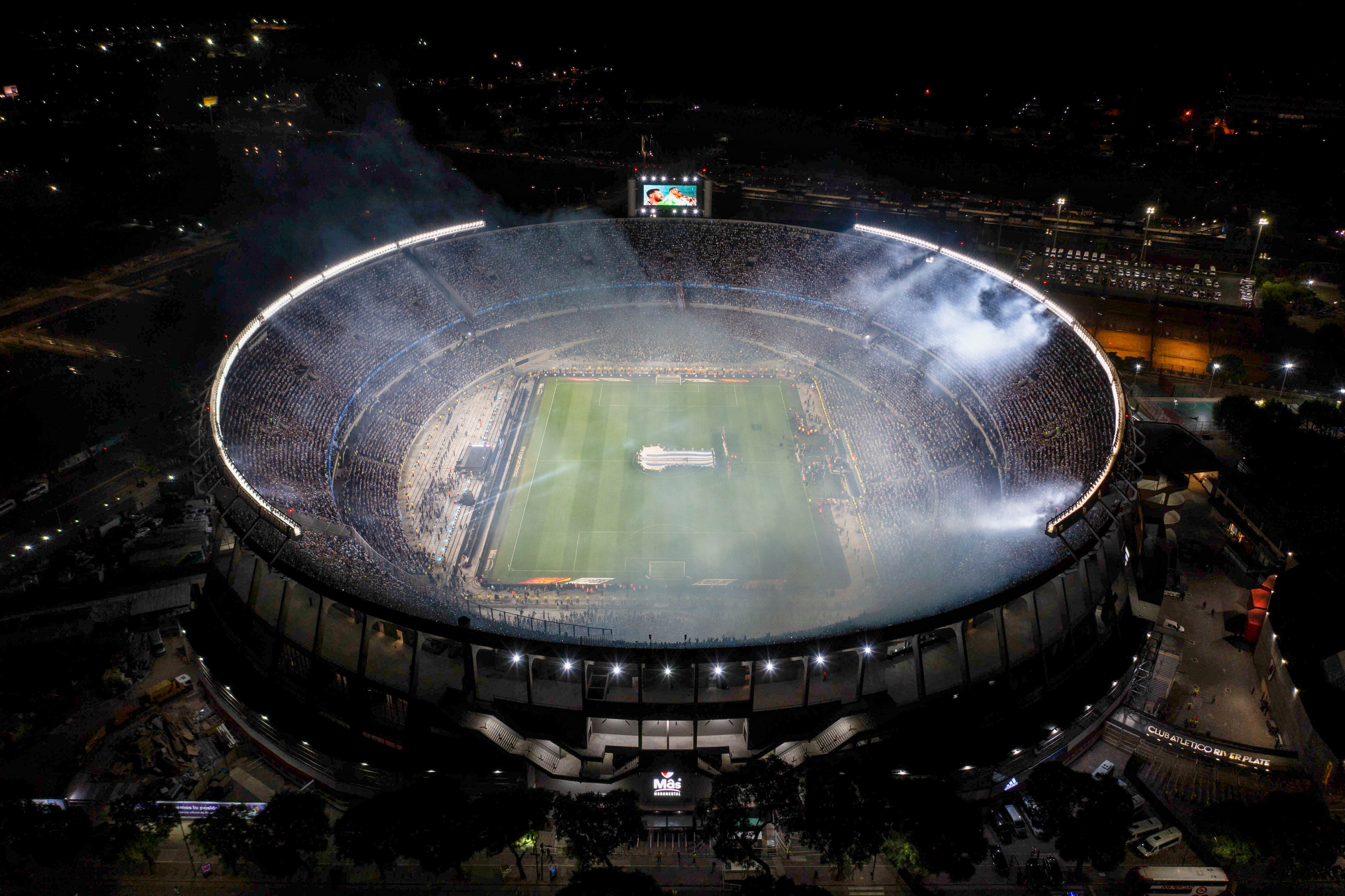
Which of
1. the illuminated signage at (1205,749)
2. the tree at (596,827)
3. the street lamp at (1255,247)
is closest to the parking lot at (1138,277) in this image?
the street lamp at (1255,247)

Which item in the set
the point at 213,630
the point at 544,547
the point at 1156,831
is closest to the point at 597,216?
the point at 544,547

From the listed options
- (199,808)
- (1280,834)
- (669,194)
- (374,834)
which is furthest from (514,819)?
(669,194)

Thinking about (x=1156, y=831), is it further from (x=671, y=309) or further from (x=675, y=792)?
(x=671, y=309)

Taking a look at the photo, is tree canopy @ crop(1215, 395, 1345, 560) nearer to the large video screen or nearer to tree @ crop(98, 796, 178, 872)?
the large video screen

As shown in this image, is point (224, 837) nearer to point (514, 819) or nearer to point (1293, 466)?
point (514, 819)

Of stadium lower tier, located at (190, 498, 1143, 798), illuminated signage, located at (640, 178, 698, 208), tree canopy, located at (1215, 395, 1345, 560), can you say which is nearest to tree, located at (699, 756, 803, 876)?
stadium lower tier, located at (190, 498, 1143, 798)

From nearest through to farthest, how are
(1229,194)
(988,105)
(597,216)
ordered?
1. (597,216)
2. (1229,194)
3. (988,105)
